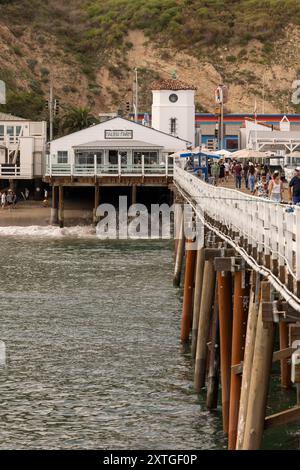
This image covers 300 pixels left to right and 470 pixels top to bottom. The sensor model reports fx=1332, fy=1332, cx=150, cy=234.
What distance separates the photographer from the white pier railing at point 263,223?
62.5ft

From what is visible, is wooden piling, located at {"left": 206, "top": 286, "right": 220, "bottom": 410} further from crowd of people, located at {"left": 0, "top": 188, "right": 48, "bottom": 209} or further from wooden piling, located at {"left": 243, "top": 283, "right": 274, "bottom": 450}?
crowd of people, located at {"left": 0, "top": 188, "right": 48, "bottom": 209}

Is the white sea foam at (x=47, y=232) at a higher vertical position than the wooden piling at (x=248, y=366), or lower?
lower

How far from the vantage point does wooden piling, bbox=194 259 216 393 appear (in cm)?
2819

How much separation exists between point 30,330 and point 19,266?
17.7 metres

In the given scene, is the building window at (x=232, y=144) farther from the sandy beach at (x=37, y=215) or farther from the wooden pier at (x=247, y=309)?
the wooden pier at (x=247, y=309)

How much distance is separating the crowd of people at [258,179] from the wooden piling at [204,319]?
130 inches

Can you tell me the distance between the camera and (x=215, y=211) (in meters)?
32.3

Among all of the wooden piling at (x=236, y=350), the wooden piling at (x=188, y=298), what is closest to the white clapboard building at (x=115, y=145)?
the wooden piling at (x=188, y=298)

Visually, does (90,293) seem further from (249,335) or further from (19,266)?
(249,335)

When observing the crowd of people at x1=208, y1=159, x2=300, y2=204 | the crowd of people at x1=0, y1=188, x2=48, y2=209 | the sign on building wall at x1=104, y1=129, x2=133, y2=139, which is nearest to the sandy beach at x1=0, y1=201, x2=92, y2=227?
the crowd of people at x1=0, y1=188, x2=48, y2=209

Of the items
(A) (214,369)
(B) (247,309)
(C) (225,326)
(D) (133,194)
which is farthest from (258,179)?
(B) (247,309)

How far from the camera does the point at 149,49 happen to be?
15062 cm

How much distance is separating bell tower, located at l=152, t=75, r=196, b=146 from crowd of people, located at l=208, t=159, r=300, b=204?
431 inches
